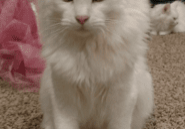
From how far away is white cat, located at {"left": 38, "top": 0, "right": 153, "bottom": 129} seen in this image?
716mm

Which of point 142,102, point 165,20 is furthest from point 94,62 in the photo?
point 165,20

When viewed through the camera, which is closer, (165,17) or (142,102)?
(142,102)

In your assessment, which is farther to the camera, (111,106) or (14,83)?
(14,83)

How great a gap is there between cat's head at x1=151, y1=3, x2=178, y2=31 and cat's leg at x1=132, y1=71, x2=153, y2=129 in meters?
1.98

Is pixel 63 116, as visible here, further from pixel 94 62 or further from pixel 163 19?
pixel 163 19

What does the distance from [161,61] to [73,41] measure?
50.5 inches

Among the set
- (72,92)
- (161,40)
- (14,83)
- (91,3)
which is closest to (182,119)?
(72,92)

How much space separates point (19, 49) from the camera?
149 cm

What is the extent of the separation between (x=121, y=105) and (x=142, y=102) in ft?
0.64

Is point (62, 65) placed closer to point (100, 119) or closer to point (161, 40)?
point (100, 119)

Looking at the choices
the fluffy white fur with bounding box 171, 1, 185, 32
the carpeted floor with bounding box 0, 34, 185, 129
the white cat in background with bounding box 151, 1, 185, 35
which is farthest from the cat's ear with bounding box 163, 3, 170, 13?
the carpeted floor with bounding box 0, 34, 185, 129

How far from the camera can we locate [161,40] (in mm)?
2486

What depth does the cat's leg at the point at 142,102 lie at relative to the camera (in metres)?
0.99

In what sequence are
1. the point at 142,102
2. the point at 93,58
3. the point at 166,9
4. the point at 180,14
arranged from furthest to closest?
the point at 180,14, the point at 166,9, the point at 142,102, the point at 93,58
